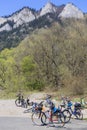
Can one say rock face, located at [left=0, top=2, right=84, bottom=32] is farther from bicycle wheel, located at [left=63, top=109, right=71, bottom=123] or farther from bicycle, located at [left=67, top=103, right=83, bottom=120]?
bicycle wheel, located at [left=63, top=109, right=71, bottom=123]

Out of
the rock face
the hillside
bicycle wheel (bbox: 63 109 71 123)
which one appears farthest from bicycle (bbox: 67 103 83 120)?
the rock face

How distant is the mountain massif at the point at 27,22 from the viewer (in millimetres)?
140875

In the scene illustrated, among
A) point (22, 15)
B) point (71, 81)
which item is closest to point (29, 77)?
point (71, 81)

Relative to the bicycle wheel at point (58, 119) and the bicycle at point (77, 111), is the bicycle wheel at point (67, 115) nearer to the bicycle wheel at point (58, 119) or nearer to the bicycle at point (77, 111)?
the bicycle wheel at point (58, 119)

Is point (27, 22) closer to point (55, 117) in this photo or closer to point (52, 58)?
point (52, 58)

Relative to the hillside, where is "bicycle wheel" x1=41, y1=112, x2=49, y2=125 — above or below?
below

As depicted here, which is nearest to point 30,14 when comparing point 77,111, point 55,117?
point 77,111

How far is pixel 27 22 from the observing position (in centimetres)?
16725

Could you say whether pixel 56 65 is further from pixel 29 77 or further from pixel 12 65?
pixel 12 65

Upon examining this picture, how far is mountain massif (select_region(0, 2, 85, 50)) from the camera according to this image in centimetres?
14088

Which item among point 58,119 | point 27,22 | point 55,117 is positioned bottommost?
point 58,119

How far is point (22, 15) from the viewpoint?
196 metres

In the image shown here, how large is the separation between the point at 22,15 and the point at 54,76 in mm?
136298

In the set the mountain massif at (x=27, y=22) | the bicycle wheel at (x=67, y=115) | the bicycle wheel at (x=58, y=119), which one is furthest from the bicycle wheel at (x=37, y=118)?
the mountain massif at (x=27, y=22)
